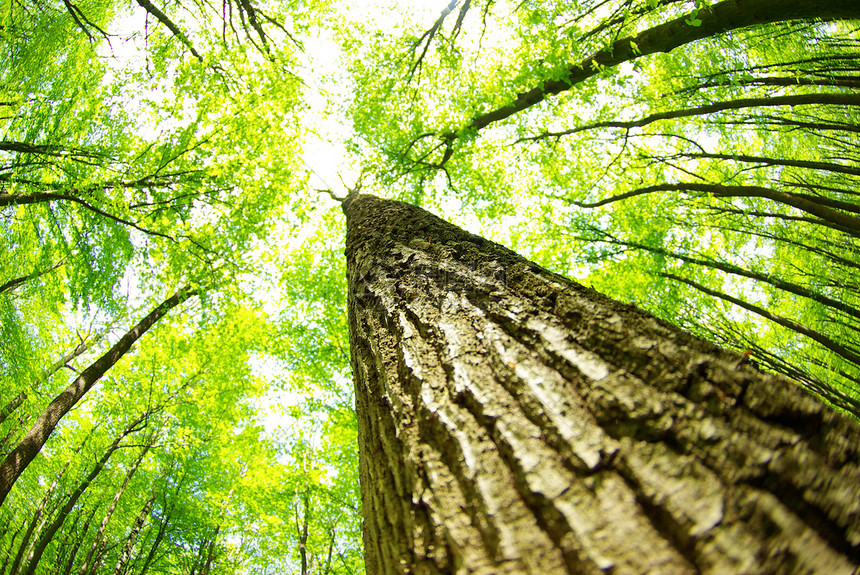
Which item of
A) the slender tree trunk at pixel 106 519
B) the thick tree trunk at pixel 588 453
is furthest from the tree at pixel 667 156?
the slender tree trunk at pixel 106 519

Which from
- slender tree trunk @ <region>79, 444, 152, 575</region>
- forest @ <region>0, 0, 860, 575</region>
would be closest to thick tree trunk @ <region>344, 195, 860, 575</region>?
forest @ <region>0, 0, 860, 575</region>

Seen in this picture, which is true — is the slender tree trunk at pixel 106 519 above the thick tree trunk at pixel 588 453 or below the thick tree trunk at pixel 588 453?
above

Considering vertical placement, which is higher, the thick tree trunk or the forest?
the forest

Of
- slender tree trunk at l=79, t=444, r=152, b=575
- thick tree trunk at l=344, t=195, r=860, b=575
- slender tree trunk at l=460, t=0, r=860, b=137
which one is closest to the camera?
thick tree trunk at l=344, t=195, r=860, b=575

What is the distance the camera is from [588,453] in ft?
2.51

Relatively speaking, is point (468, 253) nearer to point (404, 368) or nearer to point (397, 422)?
point (404, 368)

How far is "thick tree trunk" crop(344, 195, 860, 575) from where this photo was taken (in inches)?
22.3

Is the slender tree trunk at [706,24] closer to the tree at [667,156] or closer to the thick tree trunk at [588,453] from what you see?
the tree at [667,156]

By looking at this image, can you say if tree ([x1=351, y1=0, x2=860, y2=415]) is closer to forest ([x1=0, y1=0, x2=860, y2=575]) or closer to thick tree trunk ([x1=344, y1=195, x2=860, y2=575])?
forest ([x1=0, y1=0, x2=860, y2=575])

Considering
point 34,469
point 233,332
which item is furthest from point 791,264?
point 34,469

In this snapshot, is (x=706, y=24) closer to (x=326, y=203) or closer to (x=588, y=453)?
(x=588, y=453)

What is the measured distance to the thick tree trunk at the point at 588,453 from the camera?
566 millimetres

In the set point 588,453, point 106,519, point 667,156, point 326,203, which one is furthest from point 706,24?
point 106,519

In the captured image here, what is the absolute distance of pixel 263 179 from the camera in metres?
7.67
